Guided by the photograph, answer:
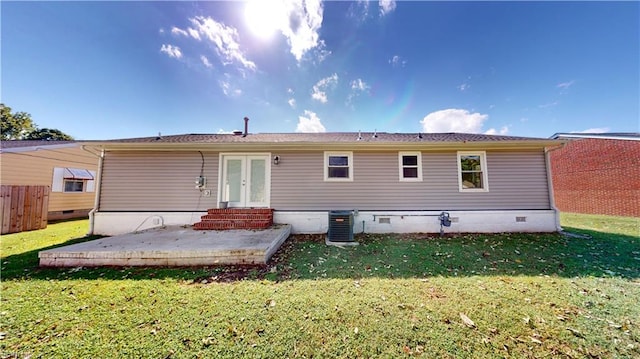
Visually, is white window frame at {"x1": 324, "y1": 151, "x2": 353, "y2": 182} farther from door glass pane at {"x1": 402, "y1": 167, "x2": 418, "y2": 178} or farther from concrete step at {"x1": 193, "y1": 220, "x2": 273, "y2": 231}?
concrete step at {"x1": 193, "y1": 220, "x2": 273, "y2": 231}

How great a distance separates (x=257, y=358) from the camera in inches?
74.6

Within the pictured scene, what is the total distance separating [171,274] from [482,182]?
9.09 meters

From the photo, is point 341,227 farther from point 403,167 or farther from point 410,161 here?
point 410,161

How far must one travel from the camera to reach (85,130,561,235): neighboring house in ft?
22.7

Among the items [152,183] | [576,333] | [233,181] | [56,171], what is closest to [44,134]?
[56,171]

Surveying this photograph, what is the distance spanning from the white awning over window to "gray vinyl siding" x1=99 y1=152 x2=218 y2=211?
20.2 feet

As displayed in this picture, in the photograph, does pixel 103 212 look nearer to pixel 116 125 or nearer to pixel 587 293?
pixel 116 125

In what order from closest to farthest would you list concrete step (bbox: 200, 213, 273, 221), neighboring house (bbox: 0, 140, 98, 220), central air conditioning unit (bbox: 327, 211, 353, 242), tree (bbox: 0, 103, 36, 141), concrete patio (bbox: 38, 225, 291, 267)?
concrete patio (bbox: 38, 225, 291, 267) < central air conditioning unit (bbox: 327, 211, 353, 242) < concrete step (bbox: 200, 213, 273, 221) < neighboring house (bbox: 0, 140, 98, 220) < tree (bbox: 0, 103, 36, 141)

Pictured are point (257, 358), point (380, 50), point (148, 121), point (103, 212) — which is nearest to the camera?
point (257, 358)

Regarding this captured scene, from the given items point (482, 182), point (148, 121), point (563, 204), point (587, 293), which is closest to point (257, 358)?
point (587, 293)

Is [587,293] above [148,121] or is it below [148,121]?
below

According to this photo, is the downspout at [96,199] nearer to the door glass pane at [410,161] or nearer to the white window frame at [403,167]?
the white window frame at [403,167]

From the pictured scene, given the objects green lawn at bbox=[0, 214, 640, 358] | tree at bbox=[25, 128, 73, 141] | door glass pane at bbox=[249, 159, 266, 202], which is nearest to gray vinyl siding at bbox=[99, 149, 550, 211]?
door glass pane at bbox=[249, 159, 266, 202]

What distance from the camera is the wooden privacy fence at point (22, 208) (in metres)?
7.16
